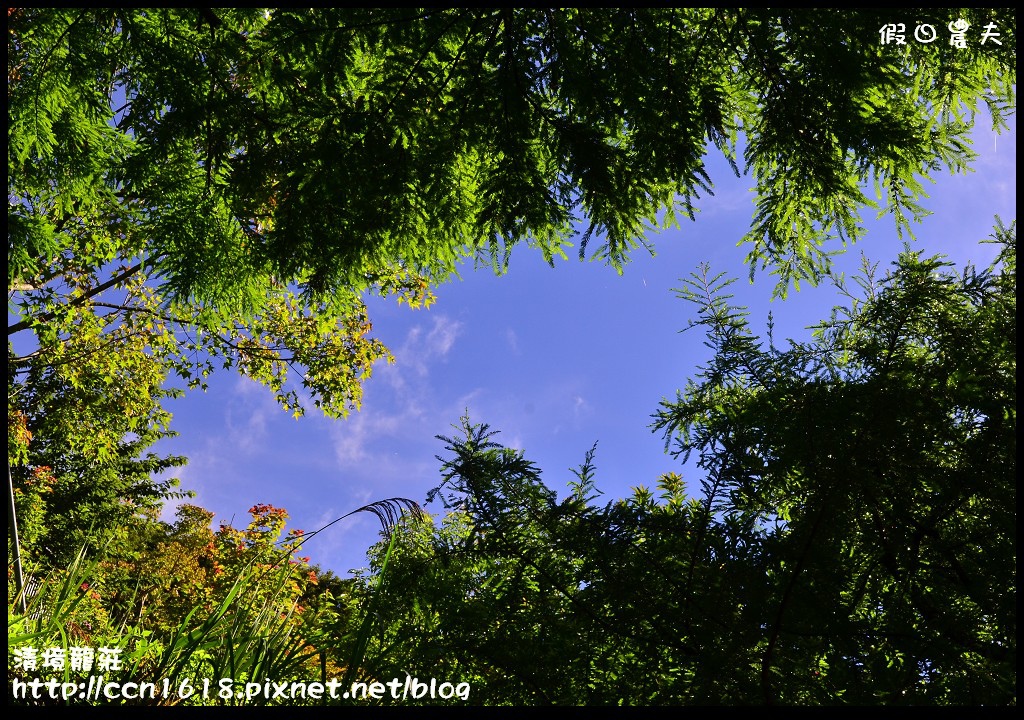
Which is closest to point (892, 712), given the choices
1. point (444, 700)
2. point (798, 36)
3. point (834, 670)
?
point (834, 670)

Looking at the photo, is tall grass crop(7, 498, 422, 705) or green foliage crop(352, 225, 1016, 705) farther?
tall grass crop(7, 498, 422, 705)

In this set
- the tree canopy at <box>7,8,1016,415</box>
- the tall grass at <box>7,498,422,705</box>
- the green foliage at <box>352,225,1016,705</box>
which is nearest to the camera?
the green foliage at <box>352,225,1016,705</box>

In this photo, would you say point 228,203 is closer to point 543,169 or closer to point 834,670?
point 543,169

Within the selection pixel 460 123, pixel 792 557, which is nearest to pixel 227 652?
pixel 792 557

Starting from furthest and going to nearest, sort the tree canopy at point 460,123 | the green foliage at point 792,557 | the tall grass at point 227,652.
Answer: the tree canopy at point 460,123
the tall grass at point 227,652
the green foliage at point 792,557

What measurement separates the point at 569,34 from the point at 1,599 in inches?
138

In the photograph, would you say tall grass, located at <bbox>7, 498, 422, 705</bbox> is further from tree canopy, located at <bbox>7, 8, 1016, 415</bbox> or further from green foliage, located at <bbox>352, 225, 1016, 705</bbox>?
tree canopy, located at <bbox>7, 8, 1016, 415</bbox>

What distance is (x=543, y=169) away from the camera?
467cm

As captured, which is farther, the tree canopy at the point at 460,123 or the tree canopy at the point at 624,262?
the tree canopy at the point at 460,123

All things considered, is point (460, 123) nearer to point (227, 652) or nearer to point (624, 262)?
point (624, 262)

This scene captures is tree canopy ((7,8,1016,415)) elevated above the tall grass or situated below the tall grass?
above

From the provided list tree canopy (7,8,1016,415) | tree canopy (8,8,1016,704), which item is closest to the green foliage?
tree canopy (8,8,1016,704)

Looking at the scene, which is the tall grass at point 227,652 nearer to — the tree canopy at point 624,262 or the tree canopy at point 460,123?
the tree canopy at point 624,262

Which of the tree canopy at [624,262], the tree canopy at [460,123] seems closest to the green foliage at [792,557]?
the tree canopy at [624,262]
